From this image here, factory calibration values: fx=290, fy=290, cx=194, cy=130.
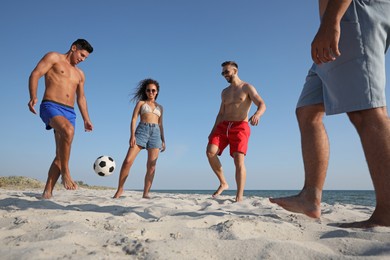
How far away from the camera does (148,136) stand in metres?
5.18

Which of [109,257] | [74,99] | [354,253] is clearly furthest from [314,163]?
[74,99]

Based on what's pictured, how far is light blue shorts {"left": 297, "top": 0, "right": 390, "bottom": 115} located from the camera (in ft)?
6.14

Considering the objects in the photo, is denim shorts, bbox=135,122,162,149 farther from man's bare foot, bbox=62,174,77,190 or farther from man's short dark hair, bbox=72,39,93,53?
man's short dark hair, bbox=72,39,93,53

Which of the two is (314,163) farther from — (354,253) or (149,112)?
(149,112)

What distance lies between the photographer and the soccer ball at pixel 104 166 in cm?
612

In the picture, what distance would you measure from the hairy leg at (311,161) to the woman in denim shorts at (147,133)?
3149mm

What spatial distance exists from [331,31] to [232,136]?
3.02 meters

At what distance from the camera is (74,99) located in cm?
469

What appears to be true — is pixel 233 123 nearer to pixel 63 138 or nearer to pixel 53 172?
pixel 63 138

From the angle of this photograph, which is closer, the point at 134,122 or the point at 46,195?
the point at 46,195

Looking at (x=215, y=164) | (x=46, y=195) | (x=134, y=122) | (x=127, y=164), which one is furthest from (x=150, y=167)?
(x=46, y=195)

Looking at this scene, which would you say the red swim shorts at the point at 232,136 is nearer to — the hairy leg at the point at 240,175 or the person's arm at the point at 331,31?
the hairy leg at the point at 240,175

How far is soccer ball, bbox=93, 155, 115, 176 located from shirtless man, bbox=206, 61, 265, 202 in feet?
7.79

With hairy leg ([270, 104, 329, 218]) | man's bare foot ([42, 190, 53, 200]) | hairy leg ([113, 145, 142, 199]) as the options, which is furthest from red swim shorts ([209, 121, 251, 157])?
man's bare foot ([42, 190, 53, 200])
